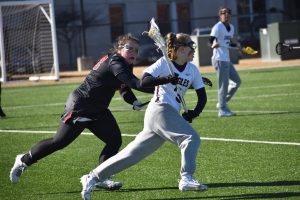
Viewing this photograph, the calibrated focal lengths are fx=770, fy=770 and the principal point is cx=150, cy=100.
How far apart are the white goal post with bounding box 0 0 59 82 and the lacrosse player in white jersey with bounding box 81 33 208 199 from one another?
2065 centimetres

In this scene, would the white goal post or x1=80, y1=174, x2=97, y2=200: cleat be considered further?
the white goal post

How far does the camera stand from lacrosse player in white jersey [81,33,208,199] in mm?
8242

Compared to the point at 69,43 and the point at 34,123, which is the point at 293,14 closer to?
the point at 69,43

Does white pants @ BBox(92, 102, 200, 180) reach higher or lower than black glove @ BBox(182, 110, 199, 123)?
lower

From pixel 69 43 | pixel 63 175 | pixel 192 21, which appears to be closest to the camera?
pixel 63 175

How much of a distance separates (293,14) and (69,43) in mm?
15410

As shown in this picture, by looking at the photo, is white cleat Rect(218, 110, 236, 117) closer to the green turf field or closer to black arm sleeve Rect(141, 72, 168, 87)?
the green turf field

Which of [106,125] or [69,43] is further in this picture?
[69,43]

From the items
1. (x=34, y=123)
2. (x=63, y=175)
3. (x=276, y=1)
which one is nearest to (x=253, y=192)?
(x=63, y=175)

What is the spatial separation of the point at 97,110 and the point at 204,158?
96.7 inches

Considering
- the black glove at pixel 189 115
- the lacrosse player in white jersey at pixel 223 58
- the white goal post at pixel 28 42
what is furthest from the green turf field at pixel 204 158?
the white goal post at pixel 28 42

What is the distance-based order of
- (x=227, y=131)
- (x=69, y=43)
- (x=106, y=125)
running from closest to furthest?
(x=106, y=125), (x=227, y=131), (x=69, y=43)

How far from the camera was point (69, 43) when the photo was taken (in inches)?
1843

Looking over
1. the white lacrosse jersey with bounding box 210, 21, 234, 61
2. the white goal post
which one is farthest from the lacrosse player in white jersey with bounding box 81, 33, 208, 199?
the white goal post
